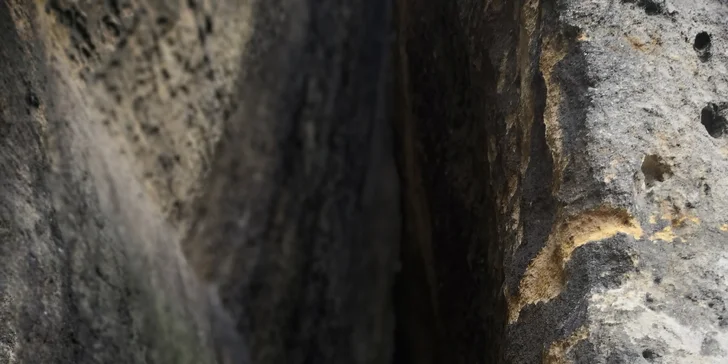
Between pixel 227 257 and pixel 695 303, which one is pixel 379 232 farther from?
pixel 695 303

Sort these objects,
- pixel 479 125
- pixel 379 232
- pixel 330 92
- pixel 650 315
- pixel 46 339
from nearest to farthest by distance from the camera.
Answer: pixel 650 315 → pixel 46 339 → pixel 479 125 → pixel 330 92 → pixel 379 232

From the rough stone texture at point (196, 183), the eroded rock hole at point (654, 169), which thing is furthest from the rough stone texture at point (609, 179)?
the rough stone texture at point (196, 183)

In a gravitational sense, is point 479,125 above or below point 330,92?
below

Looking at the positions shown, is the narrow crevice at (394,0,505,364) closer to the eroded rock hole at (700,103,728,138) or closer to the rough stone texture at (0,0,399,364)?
the rough stone texture at (0,0,399,364)

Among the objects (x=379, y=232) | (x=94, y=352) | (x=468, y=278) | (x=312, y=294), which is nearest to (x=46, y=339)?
(x=94, y=352)

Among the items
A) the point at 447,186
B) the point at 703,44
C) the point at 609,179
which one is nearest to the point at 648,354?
the point at 609,179

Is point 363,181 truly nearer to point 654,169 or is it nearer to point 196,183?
point 196,183

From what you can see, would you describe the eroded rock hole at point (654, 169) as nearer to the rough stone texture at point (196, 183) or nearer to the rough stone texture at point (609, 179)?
the rough stone texture at point (609, 179)
